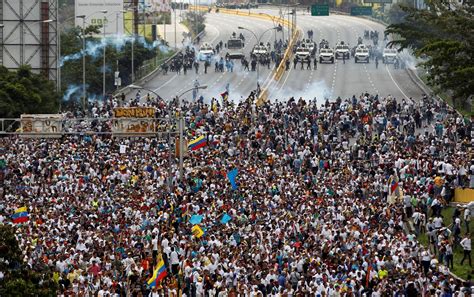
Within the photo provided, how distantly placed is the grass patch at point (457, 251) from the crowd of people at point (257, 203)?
0.92 ft

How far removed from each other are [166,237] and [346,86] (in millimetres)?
53278

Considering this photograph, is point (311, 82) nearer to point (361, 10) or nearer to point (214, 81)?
point (214, 81)

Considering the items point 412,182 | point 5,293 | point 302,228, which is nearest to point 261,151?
point 412,182

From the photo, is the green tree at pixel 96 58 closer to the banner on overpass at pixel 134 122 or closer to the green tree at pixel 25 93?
the green tree at pixel 25 93

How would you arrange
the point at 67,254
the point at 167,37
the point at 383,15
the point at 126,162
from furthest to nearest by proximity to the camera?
the point at 383,15, the point at 167,37, the point at 126,162, the point at 67,254

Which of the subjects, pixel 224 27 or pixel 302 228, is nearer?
pixel 302 228

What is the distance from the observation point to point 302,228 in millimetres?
45500

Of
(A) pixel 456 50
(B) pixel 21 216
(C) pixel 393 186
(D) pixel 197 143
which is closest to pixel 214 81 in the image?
(A) pixel 456 50

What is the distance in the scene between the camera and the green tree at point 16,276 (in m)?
32.1

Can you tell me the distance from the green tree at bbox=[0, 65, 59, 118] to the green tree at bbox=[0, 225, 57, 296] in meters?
38.0

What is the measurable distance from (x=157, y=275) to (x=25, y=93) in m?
36.1

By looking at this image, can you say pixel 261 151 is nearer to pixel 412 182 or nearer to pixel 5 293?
pixel 412 182

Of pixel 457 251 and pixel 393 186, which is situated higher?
pixel 393 186

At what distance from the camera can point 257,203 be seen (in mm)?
49812
